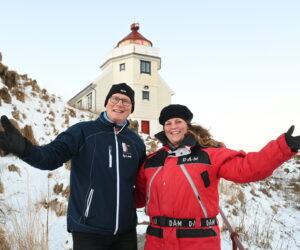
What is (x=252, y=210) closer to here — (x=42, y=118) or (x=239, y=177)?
(x=239, y=177)

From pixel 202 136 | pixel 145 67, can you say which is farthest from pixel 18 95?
pixel 145 67

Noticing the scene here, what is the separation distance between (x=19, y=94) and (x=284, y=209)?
11.0 meters

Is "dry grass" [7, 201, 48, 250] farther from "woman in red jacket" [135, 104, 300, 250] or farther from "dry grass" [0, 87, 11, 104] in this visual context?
"dry grass" [0, 87, 11, 104]

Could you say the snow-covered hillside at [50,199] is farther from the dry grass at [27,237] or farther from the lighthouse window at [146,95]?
the lighthouse window at [146,95]

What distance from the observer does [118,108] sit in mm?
2588

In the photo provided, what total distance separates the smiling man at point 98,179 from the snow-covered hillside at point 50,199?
48.0 inches

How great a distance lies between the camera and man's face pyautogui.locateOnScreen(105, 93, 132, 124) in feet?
8.32

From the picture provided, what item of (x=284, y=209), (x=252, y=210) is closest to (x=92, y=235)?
(x=252, y=210)

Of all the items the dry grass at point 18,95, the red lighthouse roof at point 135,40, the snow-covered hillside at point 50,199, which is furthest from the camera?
the red lighthouse roof at point 135,40

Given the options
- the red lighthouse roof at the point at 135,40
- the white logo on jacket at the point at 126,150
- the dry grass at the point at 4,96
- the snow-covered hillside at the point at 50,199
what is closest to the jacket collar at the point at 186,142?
the white logo on jacket at the point at 126,150

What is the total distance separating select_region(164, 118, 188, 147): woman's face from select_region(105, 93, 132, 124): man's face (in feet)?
1.45

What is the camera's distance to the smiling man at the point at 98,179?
2.15 m

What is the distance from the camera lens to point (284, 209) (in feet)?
31.2

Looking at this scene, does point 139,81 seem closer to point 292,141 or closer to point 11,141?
point 11,141
